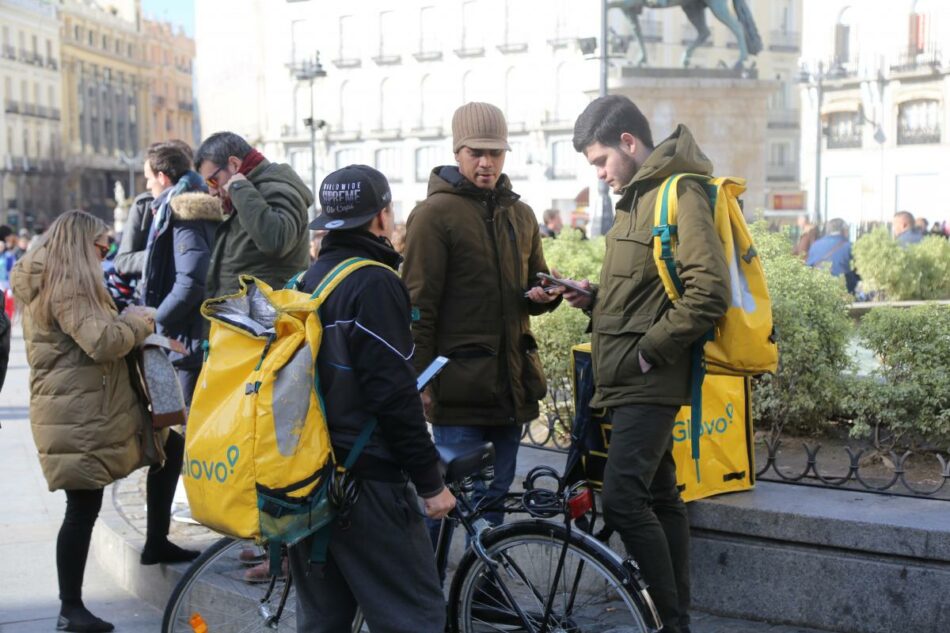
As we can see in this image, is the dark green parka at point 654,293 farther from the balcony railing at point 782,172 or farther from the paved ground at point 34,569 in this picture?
the balcony railing at point 782,172

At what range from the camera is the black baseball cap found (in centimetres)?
369

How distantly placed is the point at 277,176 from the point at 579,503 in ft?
7.75

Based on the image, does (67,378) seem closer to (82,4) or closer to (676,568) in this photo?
(676,568)

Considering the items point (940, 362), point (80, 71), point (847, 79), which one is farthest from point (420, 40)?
point (940, 362)

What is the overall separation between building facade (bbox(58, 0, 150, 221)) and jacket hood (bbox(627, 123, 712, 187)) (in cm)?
9772

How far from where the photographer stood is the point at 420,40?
69.2m

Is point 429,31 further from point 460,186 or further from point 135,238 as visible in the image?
point 460,186

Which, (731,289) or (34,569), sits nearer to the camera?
(731,289)

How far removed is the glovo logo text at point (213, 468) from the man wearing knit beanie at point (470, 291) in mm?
1280

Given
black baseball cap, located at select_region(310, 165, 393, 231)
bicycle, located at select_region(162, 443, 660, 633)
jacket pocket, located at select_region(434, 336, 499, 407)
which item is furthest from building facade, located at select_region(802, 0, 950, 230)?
black baseball cap, located at select_region(310, 165, 393, 231)

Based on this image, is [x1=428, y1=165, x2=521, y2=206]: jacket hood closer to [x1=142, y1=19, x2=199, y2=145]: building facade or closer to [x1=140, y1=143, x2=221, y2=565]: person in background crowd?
[x1=140, y1=143, x2=221, y2=565]: person in background crowd

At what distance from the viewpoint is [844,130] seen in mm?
53938

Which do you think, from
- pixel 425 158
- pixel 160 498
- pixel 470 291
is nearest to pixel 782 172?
pixel 425 158

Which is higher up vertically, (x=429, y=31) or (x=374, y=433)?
(x=429, y=31)
